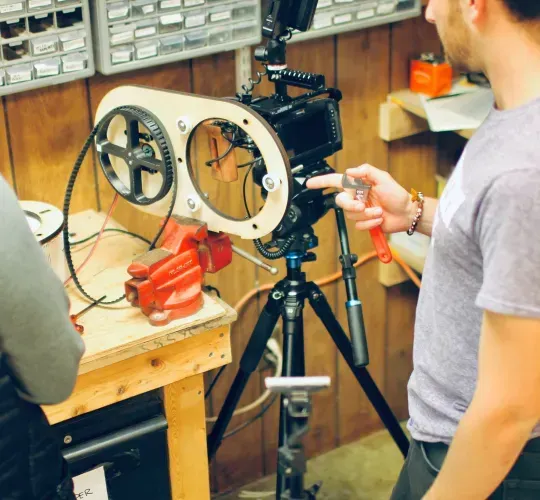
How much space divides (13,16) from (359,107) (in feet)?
3.00

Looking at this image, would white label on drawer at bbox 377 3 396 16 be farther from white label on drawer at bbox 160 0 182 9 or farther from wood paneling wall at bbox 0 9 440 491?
white label on drawer at bbox 160 0 182 9

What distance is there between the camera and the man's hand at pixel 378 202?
59.5 inches

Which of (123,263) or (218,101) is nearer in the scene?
(218,101)

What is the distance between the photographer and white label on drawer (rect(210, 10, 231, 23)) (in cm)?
189

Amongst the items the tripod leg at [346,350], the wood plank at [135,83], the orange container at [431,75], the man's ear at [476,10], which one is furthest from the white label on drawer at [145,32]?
the man's ear at [476,10]

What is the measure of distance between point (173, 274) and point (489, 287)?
27.6 inches

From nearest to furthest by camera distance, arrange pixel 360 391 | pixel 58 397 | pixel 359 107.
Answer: pixel 58 397 < pixel 359 107 < pixel 360 391

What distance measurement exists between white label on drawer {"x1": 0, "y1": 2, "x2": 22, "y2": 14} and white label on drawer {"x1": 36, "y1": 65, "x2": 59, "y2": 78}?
0.40 feet

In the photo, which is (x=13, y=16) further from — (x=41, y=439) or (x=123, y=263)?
(x=41, y=439)

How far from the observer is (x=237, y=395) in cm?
195

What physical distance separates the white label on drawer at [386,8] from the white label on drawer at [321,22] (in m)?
0.14

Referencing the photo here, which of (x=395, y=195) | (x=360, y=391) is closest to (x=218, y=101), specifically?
(x=395, y=195)

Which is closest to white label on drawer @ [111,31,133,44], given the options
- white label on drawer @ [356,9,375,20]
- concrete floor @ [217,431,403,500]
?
white label on drawer @ [356,9,375,20]

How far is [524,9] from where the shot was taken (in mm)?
1095
